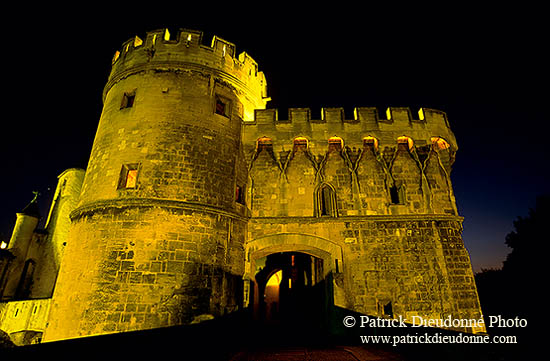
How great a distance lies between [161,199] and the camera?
8336 millimetres

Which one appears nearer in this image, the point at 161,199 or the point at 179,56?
the point at 161,199

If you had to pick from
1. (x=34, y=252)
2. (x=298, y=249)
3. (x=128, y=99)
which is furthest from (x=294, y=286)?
(x=34, y=252)

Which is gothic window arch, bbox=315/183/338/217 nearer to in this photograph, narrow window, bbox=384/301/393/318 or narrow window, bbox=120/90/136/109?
narrow window, bbox=384/301/393/318

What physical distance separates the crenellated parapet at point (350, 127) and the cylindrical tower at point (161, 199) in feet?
3.82

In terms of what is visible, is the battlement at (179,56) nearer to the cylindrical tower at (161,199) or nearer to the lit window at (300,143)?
the cylindrical tower at (161,199)

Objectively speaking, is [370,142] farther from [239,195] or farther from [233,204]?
[233,204]

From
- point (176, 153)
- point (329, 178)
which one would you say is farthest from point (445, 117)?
point (176, 153)

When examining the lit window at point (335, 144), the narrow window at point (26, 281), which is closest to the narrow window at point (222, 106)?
the lit window at point (335, 144)

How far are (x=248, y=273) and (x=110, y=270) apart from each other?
13.4ft

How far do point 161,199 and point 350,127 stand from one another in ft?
24.8

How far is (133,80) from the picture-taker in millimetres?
10484

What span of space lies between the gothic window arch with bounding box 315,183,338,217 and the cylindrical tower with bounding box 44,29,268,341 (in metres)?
2.79

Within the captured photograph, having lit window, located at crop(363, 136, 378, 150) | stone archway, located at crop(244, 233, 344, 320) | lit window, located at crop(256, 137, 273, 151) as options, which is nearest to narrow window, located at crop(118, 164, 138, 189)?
stone archway, located at crop(244, 233, 344, 320)

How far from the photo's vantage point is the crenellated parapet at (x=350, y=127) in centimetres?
1070
